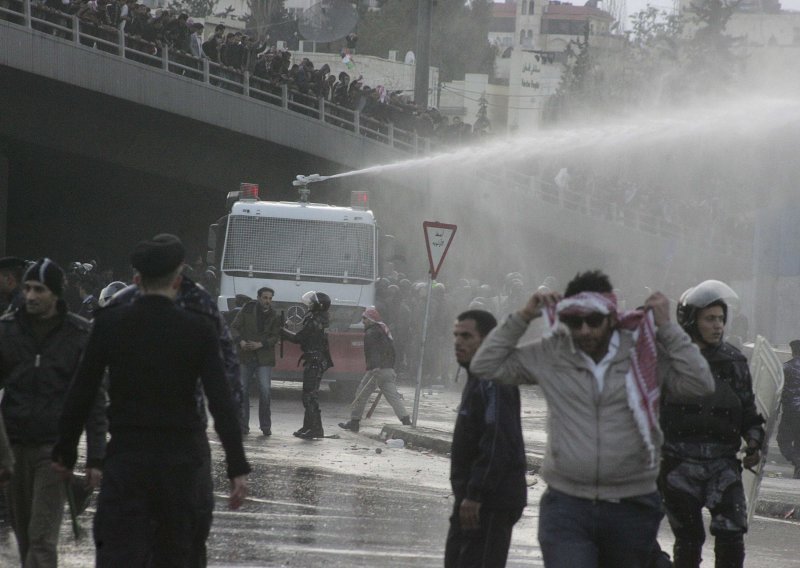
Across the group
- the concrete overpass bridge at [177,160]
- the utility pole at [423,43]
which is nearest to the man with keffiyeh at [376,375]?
the concrete overpass bridge at [177,160]

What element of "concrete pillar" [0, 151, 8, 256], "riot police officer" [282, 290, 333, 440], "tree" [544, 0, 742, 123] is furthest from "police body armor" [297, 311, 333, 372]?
"tree" [544, 0, 742, 123]

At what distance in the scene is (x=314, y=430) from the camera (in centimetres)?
1653

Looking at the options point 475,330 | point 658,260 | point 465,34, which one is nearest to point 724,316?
point 475,330

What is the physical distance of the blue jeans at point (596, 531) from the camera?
17.9 feet

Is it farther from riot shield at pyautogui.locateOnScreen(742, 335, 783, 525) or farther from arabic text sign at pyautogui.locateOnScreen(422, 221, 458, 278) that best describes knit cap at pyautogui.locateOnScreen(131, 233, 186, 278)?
arabic text sign at pyautogui.locateOnScreen(422, 221, 458, 278)

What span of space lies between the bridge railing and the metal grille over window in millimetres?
5763

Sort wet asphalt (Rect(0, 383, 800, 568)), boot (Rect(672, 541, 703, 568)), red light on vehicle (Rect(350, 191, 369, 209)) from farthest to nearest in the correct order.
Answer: red light on vehicle (Rect(350, 191, 369, 209)), wet asphalt (Rect(0, 383, 800, 568)), boot (Rect(672, 541, 703, 568))

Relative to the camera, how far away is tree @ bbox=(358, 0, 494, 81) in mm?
92812

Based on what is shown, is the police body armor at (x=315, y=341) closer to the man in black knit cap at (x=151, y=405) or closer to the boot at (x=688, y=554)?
the boot at (x=688, y=554)

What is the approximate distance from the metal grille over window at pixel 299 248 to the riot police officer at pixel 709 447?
15366 millimetres

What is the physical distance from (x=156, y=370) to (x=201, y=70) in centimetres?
2500

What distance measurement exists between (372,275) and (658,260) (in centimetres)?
2173

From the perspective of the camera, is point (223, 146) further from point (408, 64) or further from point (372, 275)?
point (408, 64)

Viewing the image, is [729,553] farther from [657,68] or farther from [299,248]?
[657,68]
